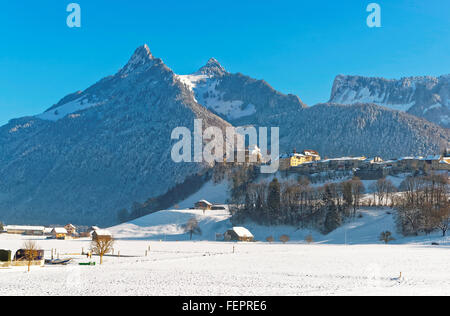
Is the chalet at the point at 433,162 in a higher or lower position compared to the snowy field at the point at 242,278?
higher

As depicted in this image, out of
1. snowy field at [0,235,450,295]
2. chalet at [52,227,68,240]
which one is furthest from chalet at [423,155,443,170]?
chalet at [52,227,68,240]

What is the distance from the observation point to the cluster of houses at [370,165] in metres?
156

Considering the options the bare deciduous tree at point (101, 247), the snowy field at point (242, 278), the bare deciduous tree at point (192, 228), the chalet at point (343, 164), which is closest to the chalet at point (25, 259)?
the snowy field at point (242, 278)

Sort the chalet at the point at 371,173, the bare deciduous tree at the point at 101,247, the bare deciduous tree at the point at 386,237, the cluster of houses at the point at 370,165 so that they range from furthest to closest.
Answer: the chalet at the point at 371,173
the cluster of houses at the point at 370,165
the bare deciduous tree at the point at 386,237
the bare deciduous tree at the point at 101,247

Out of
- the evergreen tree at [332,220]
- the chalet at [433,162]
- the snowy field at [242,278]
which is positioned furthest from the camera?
the chalet at [433,162]

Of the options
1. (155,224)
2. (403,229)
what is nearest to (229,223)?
(155,224)

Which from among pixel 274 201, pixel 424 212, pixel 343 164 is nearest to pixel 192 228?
pixel 274 201

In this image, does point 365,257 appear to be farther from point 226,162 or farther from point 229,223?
point 226,162

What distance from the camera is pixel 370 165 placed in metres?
169

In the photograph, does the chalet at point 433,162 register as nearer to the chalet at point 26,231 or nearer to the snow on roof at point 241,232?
the snow on roof at point 241,232

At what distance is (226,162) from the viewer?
7859 inches

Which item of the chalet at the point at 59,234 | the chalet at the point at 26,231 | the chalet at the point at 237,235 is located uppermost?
the chalet at the point at 237,235

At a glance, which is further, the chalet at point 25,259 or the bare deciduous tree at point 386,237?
the bare deciduous tree at point 386,237
